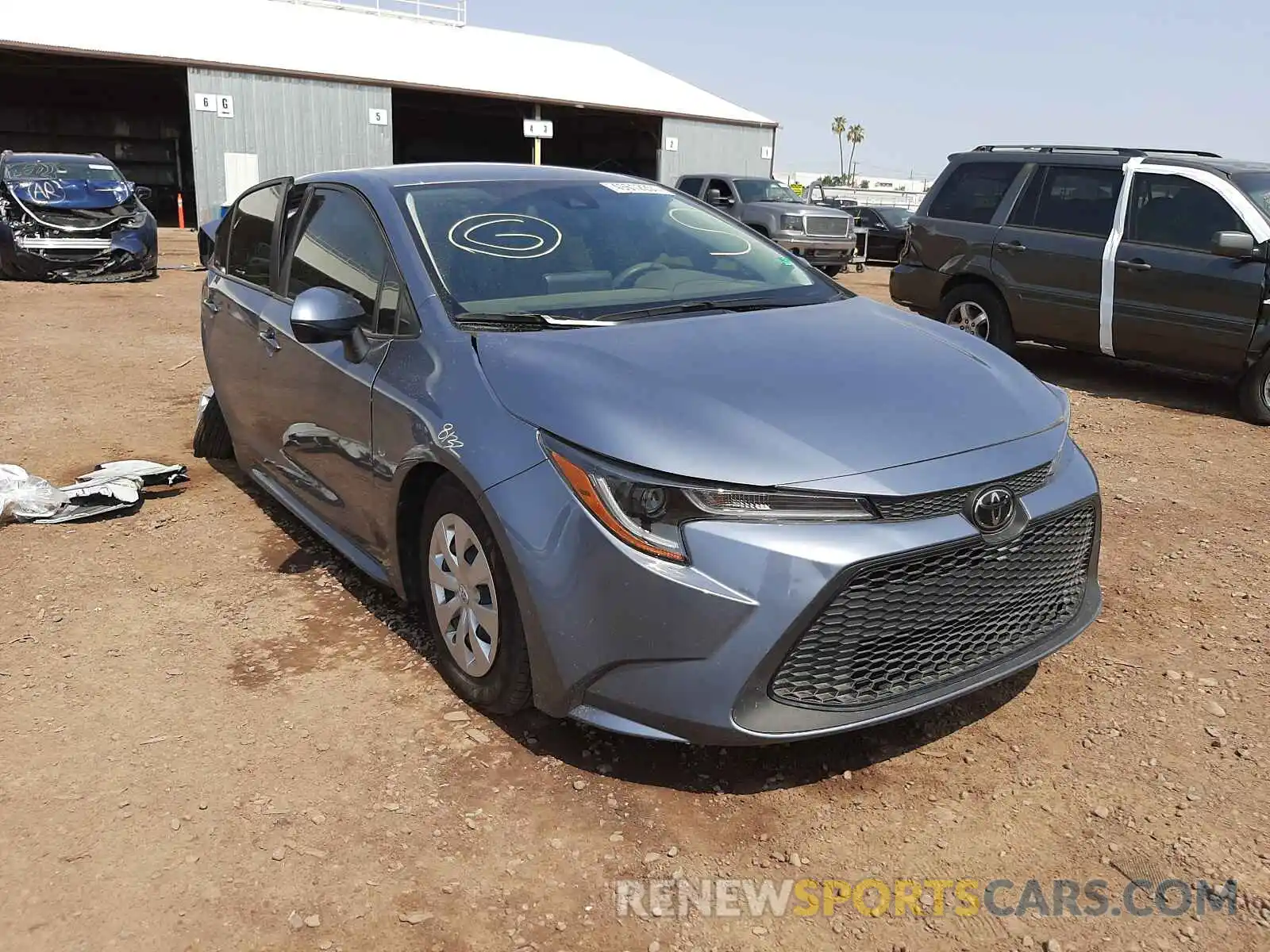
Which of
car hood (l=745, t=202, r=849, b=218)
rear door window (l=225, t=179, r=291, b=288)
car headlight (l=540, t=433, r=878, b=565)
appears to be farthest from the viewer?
car hood (l=745, t=202, r=849, b=218)

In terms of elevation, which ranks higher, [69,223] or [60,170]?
[60,170]

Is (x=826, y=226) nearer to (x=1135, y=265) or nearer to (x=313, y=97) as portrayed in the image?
(x=1135, y=265)

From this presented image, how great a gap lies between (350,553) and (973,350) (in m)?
2.31

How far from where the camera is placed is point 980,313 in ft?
28.5

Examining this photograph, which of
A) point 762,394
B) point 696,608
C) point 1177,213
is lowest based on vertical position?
point 696,608

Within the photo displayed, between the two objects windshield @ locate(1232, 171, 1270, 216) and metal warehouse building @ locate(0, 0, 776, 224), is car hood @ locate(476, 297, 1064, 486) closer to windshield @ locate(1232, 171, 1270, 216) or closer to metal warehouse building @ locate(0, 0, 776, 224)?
windshield @ locate(1232, 171, 1270, 216)

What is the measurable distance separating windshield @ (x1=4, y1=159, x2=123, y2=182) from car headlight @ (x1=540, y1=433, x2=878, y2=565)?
14437 millimetres

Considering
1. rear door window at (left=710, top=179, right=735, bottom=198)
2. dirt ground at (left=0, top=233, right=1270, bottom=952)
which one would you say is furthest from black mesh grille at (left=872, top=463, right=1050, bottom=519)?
rear door window at (left=710, top=179, right=735, bottom=198)

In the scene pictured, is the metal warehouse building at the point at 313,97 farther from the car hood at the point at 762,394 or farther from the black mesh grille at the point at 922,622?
the black mesh grille at the point at 922,622

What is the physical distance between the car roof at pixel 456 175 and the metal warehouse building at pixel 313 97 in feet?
77.8

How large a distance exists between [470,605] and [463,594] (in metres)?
0.05

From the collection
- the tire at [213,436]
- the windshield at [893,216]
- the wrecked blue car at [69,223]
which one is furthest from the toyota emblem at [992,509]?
the windshield at [893,216]

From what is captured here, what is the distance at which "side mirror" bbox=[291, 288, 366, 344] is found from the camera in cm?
343

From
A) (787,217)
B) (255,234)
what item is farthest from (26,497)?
(787,217)
